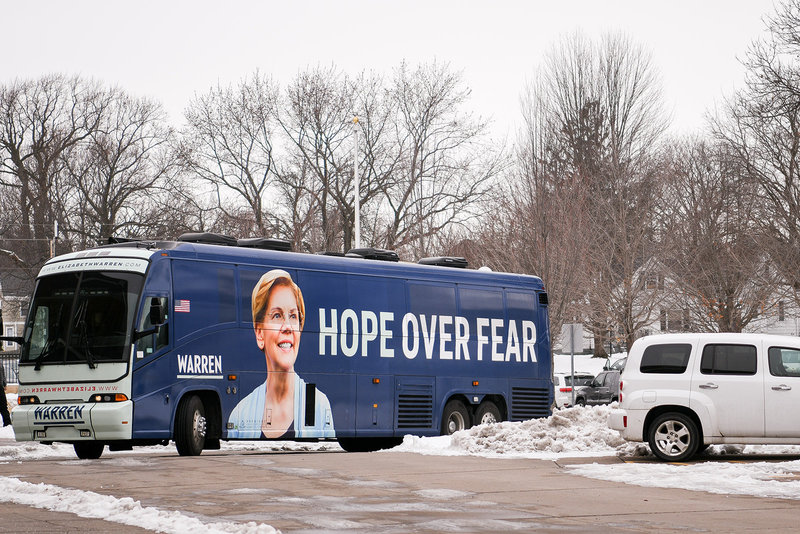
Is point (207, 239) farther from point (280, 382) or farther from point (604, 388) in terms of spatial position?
point (604, 388)

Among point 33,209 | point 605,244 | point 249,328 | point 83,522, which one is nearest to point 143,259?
point 249,328

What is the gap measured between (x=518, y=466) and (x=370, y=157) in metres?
41.8

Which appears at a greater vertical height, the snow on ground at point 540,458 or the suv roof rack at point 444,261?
the suv roof rack at point 444,261

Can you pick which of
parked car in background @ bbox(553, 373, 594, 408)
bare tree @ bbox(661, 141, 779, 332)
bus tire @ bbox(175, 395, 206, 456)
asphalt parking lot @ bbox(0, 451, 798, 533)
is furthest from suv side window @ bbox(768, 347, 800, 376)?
parked car in background @ bbox(553, 373, 594, 408)

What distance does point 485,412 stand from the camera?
967 inches

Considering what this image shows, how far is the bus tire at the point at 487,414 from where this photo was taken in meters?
24.3

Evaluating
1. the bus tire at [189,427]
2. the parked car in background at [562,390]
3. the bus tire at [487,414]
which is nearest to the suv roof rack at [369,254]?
the bus tire at [487,414]

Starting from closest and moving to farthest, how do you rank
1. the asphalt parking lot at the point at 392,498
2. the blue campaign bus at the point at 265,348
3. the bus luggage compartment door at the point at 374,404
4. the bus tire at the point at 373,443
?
1. the asphalt parking lot at the point at 392,498
2. the blue campaign bus at the point at 265,348
3. the bus luggage compartment door at the point at 374,404
4. the bus tire at the point at 373,443

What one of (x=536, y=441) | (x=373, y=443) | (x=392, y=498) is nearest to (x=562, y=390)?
(x=373, y=443)

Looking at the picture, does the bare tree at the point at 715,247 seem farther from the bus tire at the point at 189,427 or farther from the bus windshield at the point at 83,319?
the bus windshield at the point at 83,319

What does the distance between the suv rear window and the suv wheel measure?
25.3 inches

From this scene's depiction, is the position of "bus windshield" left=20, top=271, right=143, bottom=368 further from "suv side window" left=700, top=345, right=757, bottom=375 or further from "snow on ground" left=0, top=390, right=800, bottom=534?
"suv side window" left=700, top=345, right=757, bottom=375

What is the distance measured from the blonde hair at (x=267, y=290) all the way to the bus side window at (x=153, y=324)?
2.06 meters

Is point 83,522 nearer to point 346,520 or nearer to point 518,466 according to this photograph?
point 346,520
